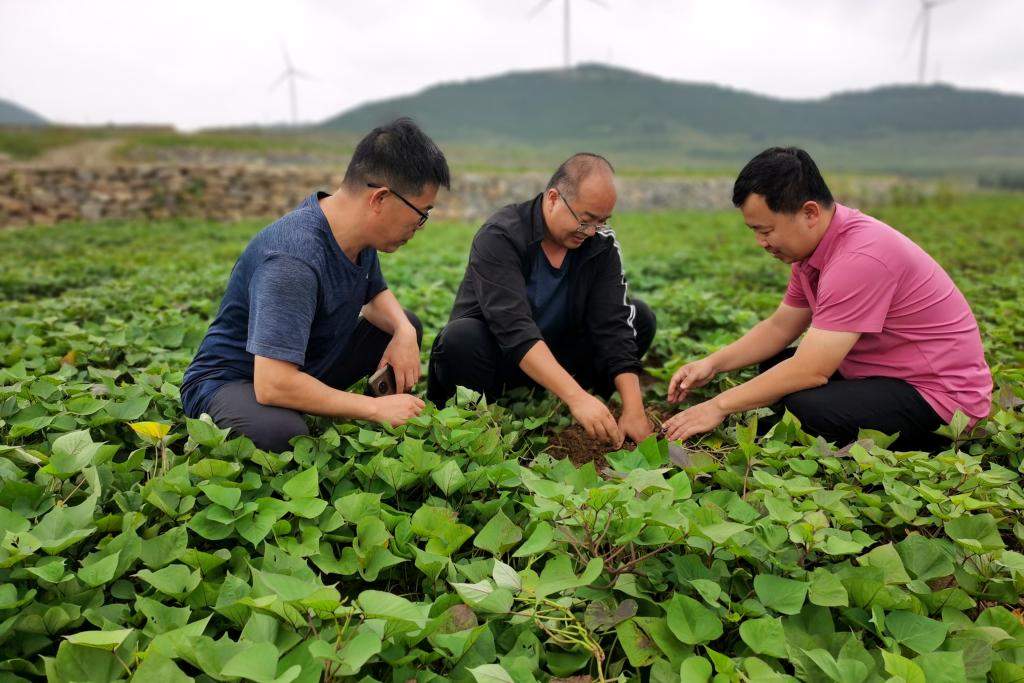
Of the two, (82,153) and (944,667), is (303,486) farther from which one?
(82,153)

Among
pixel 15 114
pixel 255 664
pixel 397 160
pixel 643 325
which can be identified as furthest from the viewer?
pixel 15 114

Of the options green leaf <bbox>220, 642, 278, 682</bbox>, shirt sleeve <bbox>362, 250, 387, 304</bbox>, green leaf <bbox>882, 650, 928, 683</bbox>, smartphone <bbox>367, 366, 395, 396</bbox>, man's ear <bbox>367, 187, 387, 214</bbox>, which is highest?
man's ear <bbox>367, 187, 387, 214</bbox>

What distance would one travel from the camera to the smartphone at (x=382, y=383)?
267 centimetres

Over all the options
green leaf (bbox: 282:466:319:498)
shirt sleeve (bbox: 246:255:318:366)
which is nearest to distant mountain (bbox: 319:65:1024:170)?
shirt sleeve (bbox: 246:255:318:366)

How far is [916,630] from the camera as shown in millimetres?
1407

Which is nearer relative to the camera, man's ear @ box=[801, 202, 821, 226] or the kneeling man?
man's ear @ box=[801, 202, 821, 226]

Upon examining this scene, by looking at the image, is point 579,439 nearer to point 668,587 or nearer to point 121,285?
point 668,587

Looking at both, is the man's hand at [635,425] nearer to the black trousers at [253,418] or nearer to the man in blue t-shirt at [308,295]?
the man in blue t-shirt at [308,295]

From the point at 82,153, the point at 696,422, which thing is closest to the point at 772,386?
the point at 696,422

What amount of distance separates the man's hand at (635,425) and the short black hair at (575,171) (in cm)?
78

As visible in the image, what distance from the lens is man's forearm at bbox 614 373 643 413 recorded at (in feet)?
8.26

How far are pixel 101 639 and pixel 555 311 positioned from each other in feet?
6.47

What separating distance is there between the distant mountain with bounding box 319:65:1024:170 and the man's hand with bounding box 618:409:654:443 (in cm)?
8880

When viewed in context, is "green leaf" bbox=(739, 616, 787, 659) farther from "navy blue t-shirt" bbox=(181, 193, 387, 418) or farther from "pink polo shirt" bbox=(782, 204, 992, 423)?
"navy blue t-shirt" bbox=(181, 193, 387, 418)
